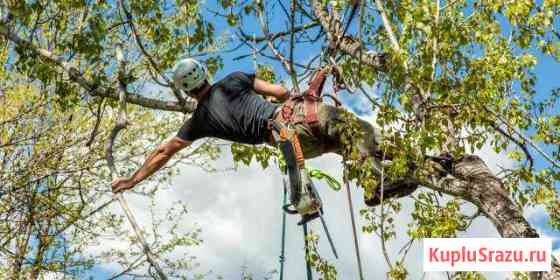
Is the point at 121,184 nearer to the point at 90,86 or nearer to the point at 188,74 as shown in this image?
the point at 188,74

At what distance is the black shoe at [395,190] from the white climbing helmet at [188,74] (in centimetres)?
173

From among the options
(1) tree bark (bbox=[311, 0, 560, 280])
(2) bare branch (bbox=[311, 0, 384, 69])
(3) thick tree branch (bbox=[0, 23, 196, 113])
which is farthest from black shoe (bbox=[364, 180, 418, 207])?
(3) thick tree branch (bbox=[0, 23, 196, 113])

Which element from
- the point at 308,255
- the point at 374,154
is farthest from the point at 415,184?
the point at 308,255

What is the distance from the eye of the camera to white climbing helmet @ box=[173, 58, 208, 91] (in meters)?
6.19

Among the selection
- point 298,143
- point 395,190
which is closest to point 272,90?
point 298,143

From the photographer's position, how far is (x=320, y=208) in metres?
5.92

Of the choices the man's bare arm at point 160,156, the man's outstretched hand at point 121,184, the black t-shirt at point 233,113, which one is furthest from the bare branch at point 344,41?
the man's outstretched hand at point 121,184

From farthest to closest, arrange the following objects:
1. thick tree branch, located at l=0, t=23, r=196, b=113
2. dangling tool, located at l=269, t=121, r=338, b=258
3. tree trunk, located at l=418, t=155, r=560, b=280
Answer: thick tree branch, located at l=0, t=23, r=196, b=113 < dangling tool, located at l=269, t=121, r=338, b=258 < tree trunk, located at l=418, t=155, r=560, b=280

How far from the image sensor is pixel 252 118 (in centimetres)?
612

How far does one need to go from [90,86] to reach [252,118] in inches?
69.3

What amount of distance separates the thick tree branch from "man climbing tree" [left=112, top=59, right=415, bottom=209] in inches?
14.6

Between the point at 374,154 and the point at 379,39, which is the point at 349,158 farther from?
the point at 379,39

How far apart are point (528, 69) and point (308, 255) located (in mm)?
2888

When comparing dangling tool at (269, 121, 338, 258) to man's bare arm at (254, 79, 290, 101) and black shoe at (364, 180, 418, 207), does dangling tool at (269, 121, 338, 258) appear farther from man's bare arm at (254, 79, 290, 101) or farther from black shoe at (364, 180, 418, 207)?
black shoe at (364, 180, 418, 207)
